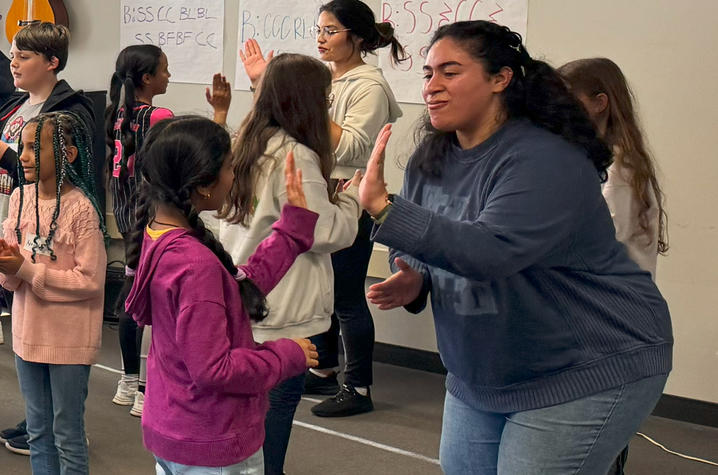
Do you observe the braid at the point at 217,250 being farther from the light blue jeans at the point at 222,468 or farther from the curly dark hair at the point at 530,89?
the curly dark hair at the point at 530,89

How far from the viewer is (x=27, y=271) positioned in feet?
7.38

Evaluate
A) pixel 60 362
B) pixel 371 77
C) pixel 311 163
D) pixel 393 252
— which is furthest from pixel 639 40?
pixel 60 362

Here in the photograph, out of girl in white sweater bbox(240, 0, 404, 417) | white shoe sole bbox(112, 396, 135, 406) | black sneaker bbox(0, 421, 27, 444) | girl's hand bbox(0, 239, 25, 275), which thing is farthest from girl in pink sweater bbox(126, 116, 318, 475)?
white shoe sole bbox(112, 396, 135, 406)

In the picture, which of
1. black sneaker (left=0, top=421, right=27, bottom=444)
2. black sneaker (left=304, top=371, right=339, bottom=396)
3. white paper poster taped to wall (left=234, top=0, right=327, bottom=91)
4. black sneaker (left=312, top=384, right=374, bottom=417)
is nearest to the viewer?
black sneaker (left=0, top=421, right=27, bottom=444)

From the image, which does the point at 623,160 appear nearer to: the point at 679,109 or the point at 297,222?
the point at 297,222

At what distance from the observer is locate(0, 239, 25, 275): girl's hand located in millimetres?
2119

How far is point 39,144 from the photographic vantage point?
2375 millimetres

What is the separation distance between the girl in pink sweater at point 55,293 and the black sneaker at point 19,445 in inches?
30.5

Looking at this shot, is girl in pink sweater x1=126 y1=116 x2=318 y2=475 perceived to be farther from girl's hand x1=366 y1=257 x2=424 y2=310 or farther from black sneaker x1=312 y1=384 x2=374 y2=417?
black sneaker x1=312 y1=384 x2=374 y2=417

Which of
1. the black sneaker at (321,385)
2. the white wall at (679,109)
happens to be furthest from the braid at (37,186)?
the white wall at (679,109)

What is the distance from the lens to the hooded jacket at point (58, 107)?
2865 mm

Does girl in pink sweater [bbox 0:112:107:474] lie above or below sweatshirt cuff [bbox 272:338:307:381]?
below

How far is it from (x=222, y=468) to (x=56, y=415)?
81cm

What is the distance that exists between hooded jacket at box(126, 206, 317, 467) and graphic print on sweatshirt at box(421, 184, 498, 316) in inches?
11.1
